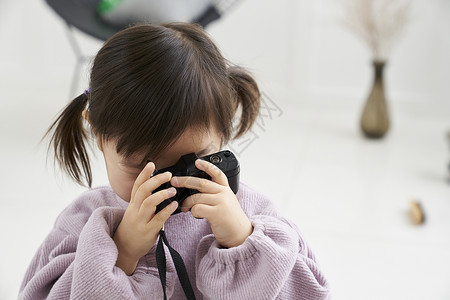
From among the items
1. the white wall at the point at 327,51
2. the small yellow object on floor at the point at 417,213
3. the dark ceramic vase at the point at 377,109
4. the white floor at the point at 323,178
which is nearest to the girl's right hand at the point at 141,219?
the white floor at the point at 323,178

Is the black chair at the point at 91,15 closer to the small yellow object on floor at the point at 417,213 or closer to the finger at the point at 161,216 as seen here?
the small yellow object on floor at the point at 417,213

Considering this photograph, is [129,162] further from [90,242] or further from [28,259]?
[28,259]

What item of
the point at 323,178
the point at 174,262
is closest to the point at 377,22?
the point at 323,178

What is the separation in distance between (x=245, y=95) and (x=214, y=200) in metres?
0.27

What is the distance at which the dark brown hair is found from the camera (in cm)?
72

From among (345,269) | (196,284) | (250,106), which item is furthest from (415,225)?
(196,284)

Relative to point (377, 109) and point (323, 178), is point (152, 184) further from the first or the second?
point (377, 109)

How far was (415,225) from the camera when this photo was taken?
5.21 ft

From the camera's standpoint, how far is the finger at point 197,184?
0.71 meters

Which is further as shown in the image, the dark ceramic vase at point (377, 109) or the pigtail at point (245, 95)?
the dark ceramic vase at point (377, 109)

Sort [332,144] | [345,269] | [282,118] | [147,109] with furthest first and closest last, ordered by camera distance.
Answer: [282,118] → [332,144] → [345,269] → [147,109]

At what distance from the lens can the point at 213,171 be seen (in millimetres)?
720

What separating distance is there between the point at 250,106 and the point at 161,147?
0.87ft

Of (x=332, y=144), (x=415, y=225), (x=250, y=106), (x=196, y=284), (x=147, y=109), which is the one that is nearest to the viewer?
(x=147, y=109)
